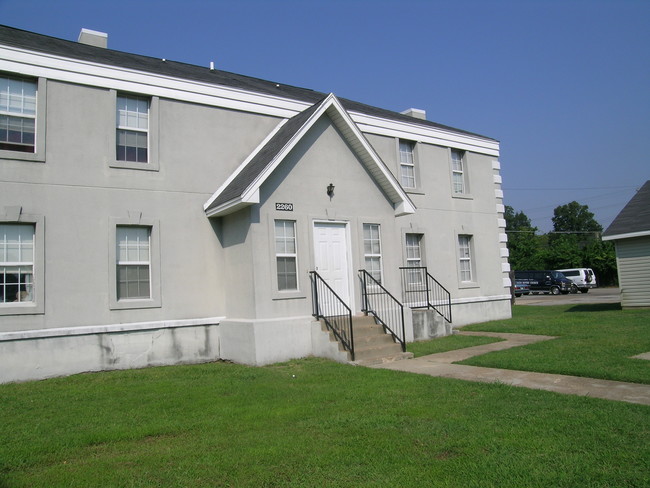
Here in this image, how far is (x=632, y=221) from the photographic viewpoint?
2034cm

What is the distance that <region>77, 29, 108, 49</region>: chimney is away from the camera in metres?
14.5

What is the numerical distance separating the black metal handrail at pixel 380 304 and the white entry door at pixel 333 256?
418mm

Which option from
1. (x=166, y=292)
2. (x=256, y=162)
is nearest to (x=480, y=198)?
(x=256, y=162)

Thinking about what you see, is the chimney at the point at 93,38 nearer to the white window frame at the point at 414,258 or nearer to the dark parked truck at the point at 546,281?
the white window frame at the point at 414,258

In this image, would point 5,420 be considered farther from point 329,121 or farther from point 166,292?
point 329,121

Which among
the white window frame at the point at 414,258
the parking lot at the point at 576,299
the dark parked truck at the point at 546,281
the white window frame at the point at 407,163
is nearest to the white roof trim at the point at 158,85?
the white window frame at the point at 407,163

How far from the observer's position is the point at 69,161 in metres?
11.5

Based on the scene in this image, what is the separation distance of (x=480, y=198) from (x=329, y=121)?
333 inches

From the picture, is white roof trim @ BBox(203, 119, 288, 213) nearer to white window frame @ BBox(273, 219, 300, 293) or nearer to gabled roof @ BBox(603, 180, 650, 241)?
white window frame @ BBox(273, 219, 300, 293)

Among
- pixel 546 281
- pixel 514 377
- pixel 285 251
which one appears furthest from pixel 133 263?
pixel 546 281

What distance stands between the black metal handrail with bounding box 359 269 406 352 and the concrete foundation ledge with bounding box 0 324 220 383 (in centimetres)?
369

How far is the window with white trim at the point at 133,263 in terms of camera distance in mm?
11938

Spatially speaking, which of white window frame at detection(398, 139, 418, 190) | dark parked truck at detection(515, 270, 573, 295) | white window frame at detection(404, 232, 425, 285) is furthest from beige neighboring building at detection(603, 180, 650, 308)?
dark parked truck at detection(515, 270, 573, 295)

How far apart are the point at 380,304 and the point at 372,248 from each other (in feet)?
4.74
